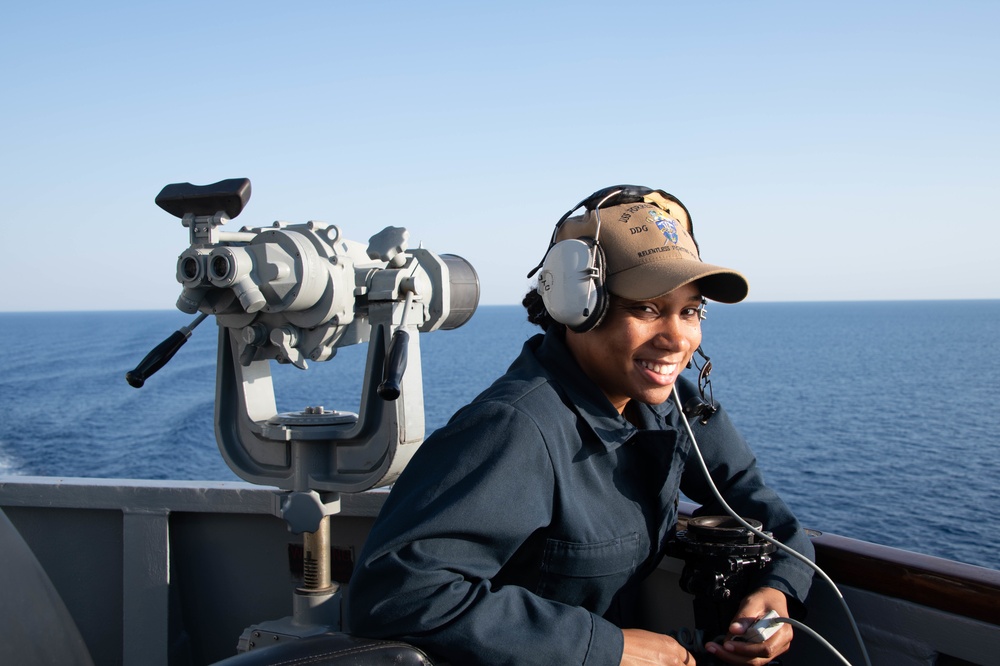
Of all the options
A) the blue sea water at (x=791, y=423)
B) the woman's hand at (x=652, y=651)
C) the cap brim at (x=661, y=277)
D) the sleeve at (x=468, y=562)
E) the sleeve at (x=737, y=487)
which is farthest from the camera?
the blue sea water at (x=791, y=423)

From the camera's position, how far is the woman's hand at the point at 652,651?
1.58 meters

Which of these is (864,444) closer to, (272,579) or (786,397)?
(786,397)

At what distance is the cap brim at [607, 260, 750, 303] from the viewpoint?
1.72 metres

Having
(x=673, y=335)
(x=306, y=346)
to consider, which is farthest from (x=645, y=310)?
(x=306, y=346)

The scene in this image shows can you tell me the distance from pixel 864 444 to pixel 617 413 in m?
20.2

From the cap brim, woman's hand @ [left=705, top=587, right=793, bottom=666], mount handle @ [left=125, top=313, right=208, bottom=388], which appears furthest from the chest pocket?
mount handle @ [left=125, top=313, right=208, bottom=388]

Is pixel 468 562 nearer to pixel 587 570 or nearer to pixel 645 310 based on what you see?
pixel 587 570

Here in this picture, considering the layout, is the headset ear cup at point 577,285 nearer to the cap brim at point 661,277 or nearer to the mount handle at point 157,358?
the cap brim at point 661,277

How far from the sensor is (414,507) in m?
1.50

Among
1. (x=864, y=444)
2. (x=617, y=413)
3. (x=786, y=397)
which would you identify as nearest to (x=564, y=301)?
(x=617, y=413)

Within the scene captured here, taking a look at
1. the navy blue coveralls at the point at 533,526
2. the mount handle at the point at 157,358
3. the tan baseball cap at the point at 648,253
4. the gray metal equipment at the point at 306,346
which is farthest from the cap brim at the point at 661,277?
the mount handle at the point at 157,358

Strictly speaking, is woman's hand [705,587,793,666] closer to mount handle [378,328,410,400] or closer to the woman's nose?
the woman's nose

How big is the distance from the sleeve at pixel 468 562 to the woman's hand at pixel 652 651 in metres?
0.04

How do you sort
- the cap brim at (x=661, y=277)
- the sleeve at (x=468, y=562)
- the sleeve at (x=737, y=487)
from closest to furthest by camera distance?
the sleeve at (x=468, y=562), the cap brim at (x=661, y=277), the sleeve at (x=737, y=487)
